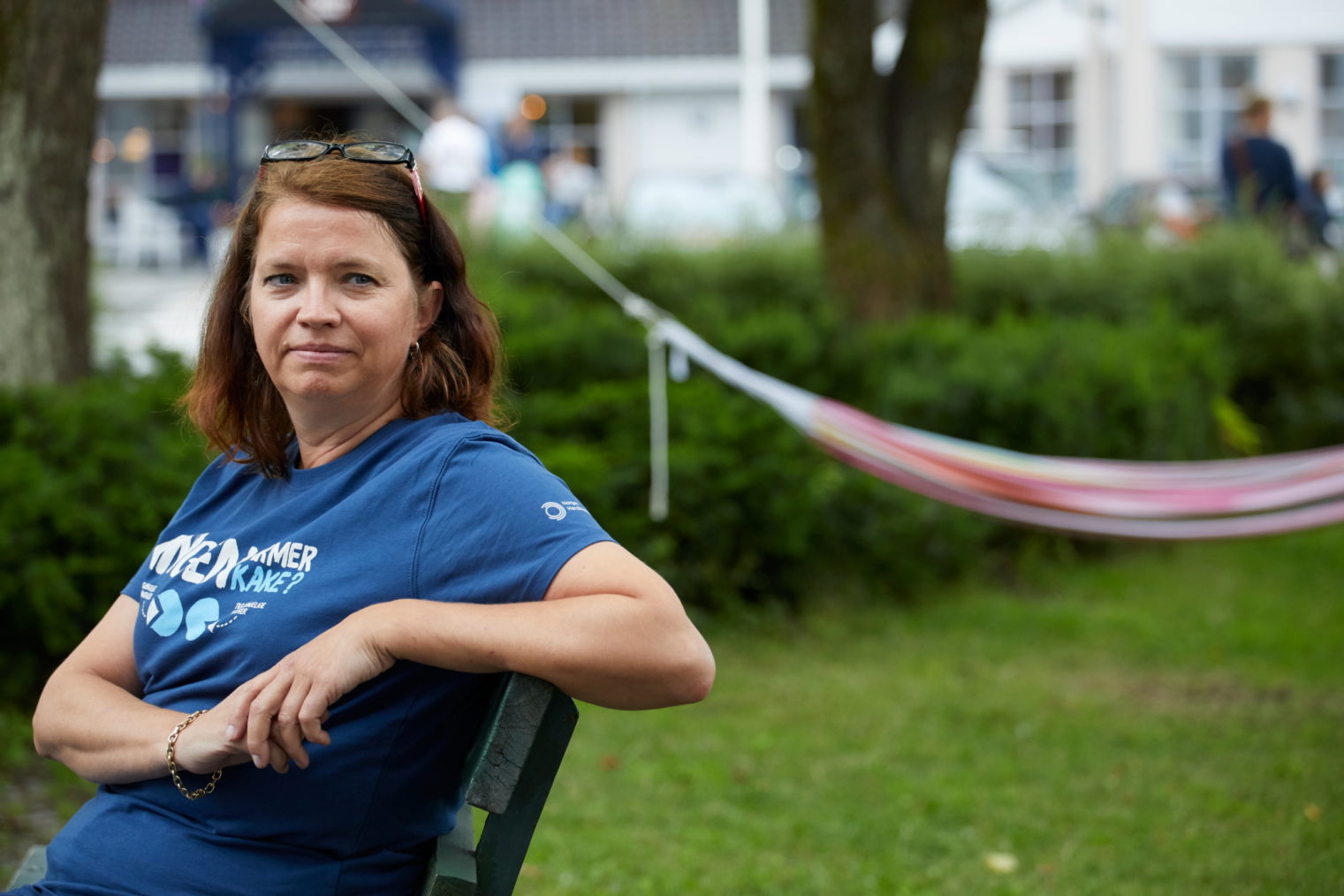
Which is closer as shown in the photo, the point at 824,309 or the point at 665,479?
the point at 665,479

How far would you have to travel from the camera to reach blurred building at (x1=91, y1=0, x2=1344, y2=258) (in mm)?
26500

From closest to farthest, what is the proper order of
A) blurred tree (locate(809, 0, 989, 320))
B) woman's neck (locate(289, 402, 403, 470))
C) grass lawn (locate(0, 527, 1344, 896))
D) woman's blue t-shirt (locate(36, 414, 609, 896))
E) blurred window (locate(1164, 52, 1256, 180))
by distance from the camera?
woman's blue t-shirt (locate(36, 414, 609, 896)) < woman's neck (locate(289, 402, 403, 470)) < grass lawn (locate(0, 527, 1344, 896)) < blurred tree (locate(809, 0, 989, 320)) < blurred window (locate(1164, 52, 1256, 180))

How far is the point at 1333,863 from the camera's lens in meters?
4.05

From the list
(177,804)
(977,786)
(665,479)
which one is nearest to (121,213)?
(665,479)

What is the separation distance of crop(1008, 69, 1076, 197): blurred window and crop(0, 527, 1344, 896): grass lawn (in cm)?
2475

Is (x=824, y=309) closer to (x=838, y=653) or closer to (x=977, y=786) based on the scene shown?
(x=838, y=653)

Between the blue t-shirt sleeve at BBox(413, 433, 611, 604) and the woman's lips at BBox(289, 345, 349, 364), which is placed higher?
the woman's lips at BBox(289, 345, 349, 364)

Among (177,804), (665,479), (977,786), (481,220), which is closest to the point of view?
(177,804)

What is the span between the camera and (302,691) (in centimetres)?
192

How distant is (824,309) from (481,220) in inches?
181

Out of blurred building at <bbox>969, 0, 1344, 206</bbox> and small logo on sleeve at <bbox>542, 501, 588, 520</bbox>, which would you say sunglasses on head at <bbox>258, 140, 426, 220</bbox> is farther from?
blurred building at <bbox>969, 0, 1344, 206</bbox>

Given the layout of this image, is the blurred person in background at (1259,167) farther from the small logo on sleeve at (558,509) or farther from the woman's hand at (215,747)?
the woman's hand at (215,747)

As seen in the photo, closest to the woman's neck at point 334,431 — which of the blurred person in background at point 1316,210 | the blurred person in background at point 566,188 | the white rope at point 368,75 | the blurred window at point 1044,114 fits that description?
the white rope at point 368,75

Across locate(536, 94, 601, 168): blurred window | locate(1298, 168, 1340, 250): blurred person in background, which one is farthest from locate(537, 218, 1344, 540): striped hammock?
locate(536, 94, 601, 168): blurred window
